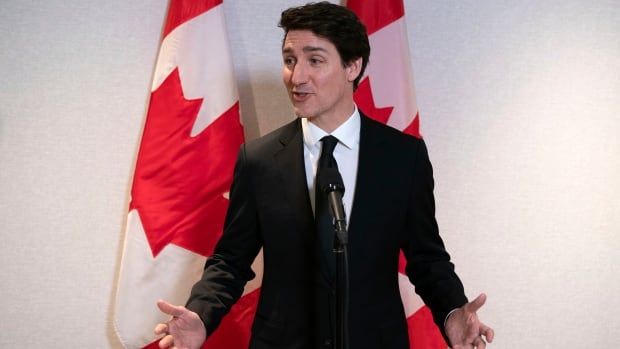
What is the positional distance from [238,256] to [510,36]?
143 centimetres

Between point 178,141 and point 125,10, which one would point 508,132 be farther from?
point 125,10

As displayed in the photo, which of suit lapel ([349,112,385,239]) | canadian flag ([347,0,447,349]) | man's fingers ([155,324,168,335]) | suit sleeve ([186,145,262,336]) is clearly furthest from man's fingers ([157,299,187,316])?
canadian flag ([347,0,447,349])

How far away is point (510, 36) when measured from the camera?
2.27 metres

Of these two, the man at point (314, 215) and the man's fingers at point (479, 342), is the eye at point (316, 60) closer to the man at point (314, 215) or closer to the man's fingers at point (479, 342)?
the man at point (314, 215)

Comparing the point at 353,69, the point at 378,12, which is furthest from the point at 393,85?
the point at 353,69

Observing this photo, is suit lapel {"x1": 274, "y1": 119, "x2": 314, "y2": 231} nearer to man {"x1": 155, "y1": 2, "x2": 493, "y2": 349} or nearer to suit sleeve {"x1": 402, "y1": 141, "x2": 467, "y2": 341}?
man {"x1": 155, "y1": 2, "x2": 493, "y2": 349}

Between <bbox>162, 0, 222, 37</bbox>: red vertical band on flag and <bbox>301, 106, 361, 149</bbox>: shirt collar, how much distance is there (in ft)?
2.46

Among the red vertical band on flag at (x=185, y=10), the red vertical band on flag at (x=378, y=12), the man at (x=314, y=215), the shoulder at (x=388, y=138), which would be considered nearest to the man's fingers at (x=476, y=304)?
the man at (x=314, y=215)

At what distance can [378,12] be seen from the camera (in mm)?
2078

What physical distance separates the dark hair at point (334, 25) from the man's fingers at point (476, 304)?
65 centimetres

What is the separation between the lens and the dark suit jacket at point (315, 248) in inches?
54.7

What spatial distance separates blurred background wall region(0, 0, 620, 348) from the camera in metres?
2.11

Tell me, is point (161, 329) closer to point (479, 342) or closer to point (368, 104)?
point (479, 342)

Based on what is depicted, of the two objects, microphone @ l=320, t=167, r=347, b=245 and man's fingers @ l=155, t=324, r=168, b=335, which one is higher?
microphone @ l=320, t=167, r=347, b=245
